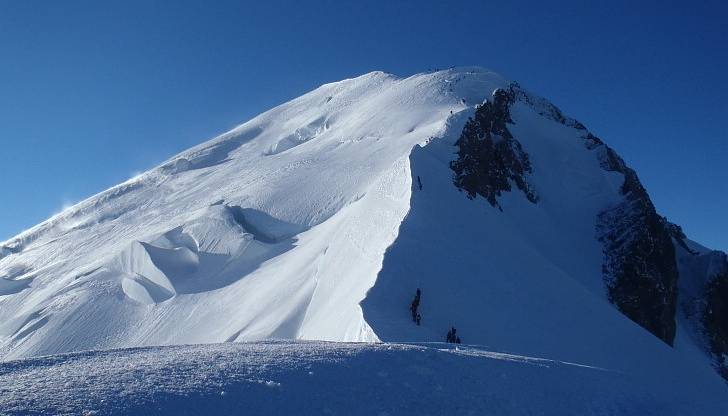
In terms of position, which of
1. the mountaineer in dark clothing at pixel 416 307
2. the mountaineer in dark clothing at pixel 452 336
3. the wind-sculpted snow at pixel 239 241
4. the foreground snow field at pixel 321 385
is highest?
the wind-sculpted snow at pixel 239 241

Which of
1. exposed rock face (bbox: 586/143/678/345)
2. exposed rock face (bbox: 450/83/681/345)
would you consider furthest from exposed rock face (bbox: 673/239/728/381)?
exposed rock face (bbox: 450/83/681/345)

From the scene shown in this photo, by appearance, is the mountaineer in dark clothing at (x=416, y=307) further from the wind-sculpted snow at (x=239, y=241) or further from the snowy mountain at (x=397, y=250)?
the wind-sculpted snow at (x=239, y=241)

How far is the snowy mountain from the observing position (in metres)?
19.2

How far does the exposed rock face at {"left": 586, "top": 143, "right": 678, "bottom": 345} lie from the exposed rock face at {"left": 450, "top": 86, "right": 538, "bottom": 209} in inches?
212

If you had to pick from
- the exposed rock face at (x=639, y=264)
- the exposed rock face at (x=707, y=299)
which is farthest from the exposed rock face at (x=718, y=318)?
the exposed rock face at (x=639, y=264)

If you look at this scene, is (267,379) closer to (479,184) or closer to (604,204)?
(479,184)

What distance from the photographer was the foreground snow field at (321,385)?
605 centimetres

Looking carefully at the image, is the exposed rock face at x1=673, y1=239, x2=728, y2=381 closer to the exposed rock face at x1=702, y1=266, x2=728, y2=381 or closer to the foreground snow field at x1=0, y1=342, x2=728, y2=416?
the exposed rock face at x1=702, y1=266, x2=728, y2=381

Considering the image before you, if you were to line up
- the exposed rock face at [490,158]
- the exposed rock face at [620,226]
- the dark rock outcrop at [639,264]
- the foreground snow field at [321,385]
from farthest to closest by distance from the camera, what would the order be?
the dark rock outcrop at [639,264], the exposed rock face at [620,226], the exposed rock face at [490,158], the foreground snow field at [321,385]

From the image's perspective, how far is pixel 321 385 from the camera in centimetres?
685

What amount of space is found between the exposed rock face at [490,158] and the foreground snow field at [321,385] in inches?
821

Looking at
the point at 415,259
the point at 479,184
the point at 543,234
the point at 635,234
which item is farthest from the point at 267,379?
the point at 635,234

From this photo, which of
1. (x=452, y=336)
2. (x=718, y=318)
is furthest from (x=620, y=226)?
(x=452, y=336)

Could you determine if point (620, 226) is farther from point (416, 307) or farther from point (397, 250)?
point (416, 307)
